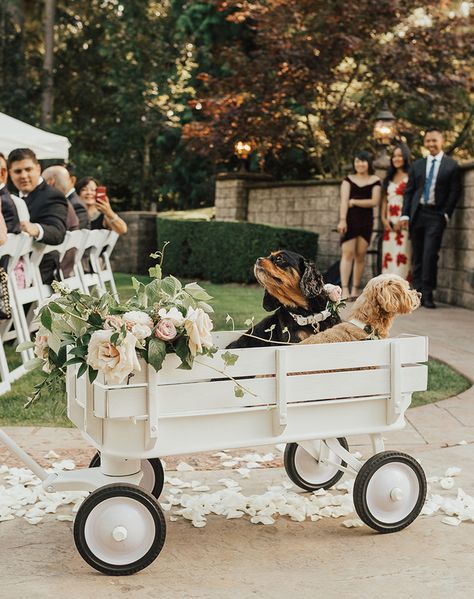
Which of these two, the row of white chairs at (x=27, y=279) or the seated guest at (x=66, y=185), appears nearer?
the row of white chairs at (x=27, y=279)

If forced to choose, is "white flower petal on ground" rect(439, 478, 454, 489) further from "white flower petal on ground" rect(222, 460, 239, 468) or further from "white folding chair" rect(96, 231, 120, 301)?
"white folding chair" rect(96, 231, 120, 301)

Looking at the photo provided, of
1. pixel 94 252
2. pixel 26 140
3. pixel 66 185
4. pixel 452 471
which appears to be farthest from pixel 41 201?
pixel 452 471

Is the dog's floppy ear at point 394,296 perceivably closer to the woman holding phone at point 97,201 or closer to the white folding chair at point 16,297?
the white folding chair at point 16,297

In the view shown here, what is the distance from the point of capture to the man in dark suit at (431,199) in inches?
441

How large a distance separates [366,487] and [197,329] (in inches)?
39.9

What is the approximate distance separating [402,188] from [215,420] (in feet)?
29.5

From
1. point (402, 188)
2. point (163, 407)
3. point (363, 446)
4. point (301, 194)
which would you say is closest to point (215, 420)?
point (163, 407)

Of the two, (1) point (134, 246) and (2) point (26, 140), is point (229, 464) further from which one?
(1) point (134, 246)

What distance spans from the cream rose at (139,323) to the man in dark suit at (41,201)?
4218 millimetres

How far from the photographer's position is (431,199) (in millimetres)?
11312

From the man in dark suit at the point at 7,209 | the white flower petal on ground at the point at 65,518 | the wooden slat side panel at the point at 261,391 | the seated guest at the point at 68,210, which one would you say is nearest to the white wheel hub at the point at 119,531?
the wooden slat side panel at the point at 261,391

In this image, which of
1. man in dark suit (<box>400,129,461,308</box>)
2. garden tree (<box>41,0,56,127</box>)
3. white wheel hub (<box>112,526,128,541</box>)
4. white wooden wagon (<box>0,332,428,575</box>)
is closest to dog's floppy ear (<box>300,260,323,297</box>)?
white wooden wagon (<box>0,332,428,575</box>)

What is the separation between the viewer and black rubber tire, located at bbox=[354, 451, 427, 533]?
3688 mm

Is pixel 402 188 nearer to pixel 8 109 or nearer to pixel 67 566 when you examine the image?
pixel 67 566
